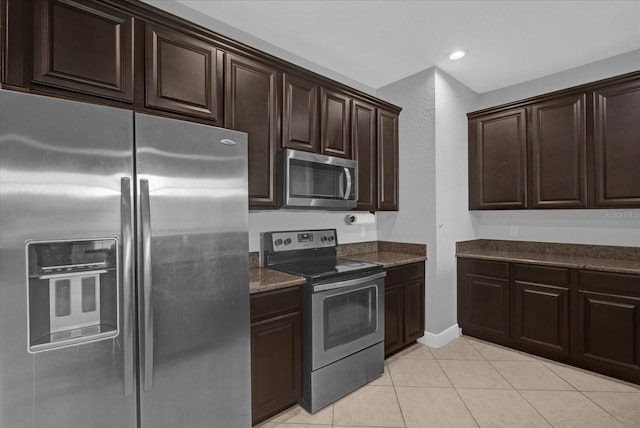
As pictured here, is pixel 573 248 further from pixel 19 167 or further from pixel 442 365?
pixel 19 167

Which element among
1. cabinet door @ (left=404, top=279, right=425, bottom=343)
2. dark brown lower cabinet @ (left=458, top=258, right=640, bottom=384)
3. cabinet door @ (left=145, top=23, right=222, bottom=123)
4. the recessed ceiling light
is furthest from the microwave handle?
dark brown lower cabinet @ (left=458, top=258, right=640, bottom=384)

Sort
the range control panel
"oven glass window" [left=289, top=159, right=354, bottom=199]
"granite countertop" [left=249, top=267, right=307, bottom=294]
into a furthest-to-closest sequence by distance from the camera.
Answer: the range control panel < "oven glass window" [left=289, top=159, right=354, bottom=199] < "granite countertop" [left=249, top=267, right=307, bottom=294]

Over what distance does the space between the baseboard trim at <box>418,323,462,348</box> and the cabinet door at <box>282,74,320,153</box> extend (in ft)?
7.25

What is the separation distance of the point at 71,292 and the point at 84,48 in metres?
1.20

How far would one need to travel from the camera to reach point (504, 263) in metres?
3.03

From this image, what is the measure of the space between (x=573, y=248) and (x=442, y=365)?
1878mm

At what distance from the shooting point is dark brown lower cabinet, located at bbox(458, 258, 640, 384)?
7.88 feet

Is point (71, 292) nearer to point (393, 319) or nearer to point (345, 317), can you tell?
point (345, 317)

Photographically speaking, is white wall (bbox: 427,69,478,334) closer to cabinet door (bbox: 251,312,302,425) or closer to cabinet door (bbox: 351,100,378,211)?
cabinet door (bbox: 351,100,378,211)

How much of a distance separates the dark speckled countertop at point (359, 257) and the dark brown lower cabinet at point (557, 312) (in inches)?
25.5

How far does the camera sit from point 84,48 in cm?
152

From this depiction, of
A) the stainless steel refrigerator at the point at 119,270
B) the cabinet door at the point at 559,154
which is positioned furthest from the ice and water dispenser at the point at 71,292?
the cabinet door at the point at 559,154

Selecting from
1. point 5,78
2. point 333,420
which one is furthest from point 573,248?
point 5,78

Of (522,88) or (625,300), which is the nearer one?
(625,300)
